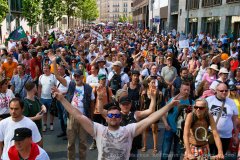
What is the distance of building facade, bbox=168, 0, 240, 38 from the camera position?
2531 centimetres

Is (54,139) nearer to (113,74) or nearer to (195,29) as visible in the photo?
(113,74)

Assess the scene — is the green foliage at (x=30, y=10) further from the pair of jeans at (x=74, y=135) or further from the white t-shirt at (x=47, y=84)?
the pair of jeans at (x=74, y=135)

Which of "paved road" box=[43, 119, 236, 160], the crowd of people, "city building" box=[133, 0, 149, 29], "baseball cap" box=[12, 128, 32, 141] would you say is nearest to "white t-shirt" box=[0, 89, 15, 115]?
the crowd of people

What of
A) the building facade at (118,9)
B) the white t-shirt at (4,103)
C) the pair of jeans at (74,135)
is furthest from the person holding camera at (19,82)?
the building facade at (118,9)

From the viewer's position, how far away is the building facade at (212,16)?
Result: 25312mm

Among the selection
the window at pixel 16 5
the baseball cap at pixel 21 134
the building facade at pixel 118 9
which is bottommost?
the baseball cap at pixel 21 134

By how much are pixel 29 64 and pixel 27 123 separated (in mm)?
6663

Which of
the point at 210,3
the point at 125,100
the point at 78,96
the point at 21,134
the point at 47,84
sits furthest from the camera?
the point at 210,3

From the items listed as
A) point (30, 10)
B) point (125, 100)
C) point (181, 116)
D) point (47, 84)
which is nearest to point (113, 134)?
point (125, 100)

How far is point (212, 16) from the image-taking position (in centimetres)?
3098

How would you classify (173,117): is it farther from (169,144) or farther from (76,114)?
(76,114)

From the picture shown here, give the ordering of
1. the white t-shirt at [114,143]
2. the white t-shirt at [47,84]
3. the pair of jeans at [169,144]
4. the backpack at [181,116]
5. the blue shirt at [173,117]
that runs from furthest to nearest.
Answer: the white t-shirt at [47,84] → the pair of jeans at [169,144] → the blue shirt at [173,117] → the backpack at [181,116] → the white t-shirt at [114,143]

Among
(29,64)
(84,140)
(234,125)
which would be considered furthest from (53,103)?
(234,125)

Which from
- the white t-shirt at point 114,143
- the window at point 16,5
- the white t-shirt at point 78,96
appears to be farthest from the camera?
the window at point 16,5
